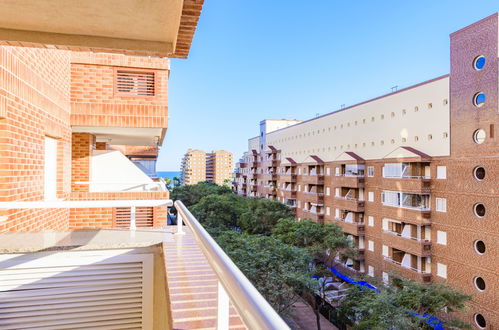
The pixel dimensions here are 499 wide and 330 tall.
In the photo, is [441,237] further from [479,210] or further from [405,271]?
[405,271]

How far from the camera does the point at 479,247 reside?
18.3 m

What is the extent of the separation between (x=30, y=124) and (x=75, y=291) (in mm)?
2918

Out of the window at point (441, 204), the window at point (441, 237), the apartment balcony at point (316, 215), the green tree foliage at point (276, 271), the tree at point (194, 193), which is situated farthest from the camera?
the tree at point (194, 193)

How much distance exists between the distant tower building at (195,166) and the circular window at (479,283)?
482ft

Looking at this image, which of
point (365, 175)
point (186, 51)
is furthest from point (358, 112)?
point (186, 51)

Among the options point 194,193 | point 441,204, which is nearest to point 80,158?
point 441,204

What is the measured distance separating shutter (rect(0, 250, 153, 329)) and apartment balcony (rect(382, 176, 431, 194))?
20.7 metres

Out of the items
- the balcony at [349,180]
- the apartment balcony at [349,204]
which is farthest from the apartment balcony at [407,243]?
the balcony at [349,180]

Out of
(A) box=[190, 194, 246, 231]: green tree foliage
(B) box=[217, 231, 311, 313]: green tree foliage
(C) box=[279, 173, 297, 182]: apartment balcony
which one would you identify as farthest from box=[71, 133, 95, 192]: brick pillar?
(C) box=[279, 173, 297, 182]: apartment balcony

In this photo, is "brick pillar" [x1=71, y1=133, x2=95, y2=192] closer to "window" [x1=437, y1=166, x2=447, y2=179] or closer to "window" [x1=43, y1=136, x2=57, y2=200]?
"window" [x1=43, y1=136, x2=57, y2=200]

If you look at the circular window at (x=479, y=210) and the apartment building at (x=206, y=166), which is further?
the apartment building at (x=206, y=166)

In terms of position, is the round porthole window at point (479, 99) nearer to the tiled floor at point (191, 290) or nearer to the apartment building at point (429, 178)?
the apartment building at point (429, 178)

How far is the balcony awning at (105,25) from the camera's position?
239 cm

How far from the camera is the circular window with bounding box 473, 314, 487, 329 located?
1769 cm
